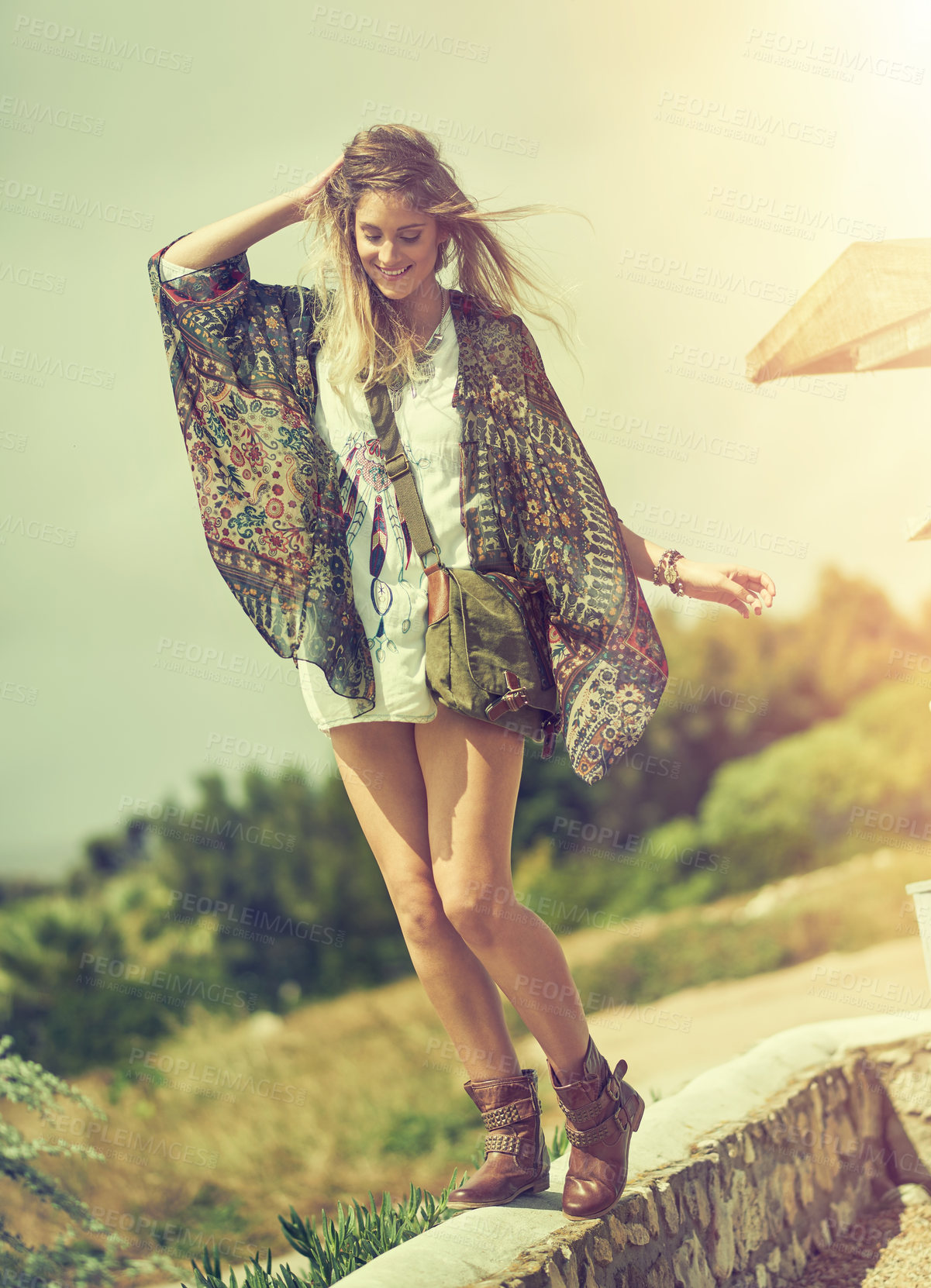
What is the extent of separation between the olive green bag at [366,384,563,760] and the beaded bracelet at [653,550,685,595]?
0.96 feet

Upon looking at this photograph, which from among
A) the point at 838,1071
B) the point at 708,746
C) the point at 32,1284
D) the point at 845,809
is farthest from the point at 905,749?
the point at 32,1284

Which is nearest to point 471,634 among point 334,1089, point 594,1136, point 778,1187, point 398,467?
point 398,467

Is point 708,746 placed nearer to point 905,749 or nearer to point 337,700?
point 905,749

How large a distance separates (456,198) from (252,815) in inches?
323

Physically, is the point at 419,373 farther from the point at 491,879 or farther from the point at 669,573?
the point at 491,879

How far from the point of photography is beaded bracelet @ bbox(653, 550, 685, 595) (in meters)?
2.12

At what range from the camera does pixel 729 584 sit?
2.05 meters

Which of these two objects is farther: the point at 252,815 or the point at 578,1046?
the point at 252,815

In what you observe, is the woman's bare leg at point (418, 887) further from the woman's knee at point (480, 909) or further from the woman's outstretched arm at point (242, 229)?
Answer: the woman's outstretched arm at point (242, 229)

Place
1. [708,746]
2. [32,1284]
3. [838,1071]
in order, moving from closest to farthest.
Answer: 1. [32,1284]
2. [838,1071]
3. [708,746]

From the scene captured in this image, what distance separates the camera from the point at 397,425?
2016 mm

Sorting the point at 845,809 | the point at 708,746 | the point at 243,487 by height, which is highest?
the point at 243,487

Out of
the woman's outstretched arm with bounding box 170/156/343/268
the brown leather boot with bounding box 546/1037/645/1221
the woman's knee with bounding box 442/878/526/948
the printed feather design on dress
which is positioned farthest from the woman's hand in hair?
the brown leather boot with bounding box 546/1037/645/1221

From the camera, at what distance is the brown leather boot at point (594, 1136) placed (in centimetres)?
199
